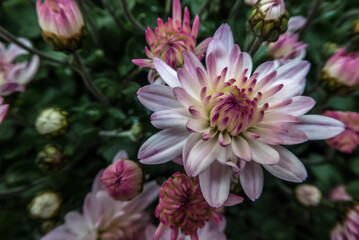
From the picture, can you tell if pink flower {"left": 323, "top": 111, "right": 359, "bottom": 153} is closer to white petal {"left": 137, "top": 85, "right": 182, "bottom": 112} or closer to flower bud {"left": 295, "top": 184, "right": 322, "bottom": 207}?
flower bud {"left": 295, "top": 184, "right": 322, "bottom": 207}

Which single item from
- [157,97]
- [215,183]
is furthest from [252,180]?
[157,97]

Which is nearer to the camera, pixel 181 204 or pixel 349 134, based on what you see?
pixel 181 204

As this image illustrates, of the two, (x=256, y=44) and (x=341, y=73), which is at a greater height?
(x=256, y=44)

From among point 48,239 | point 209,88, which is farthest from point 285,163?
point 48,239

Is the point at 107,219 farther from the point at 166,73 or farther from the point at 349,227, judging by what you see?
the point at 349,227

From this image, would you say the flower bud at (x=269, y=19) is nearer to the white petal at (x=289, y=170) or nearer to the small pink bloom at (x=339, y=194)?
the white petal at (x=289, y=170)

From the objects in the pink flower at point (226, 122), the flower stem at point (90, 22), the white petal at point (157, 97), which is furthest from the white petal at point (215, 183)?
the flower stem at point (90, 22)

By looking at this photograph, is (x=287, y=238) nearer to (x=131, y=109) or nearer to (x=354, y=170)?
(x=354, y=170)
